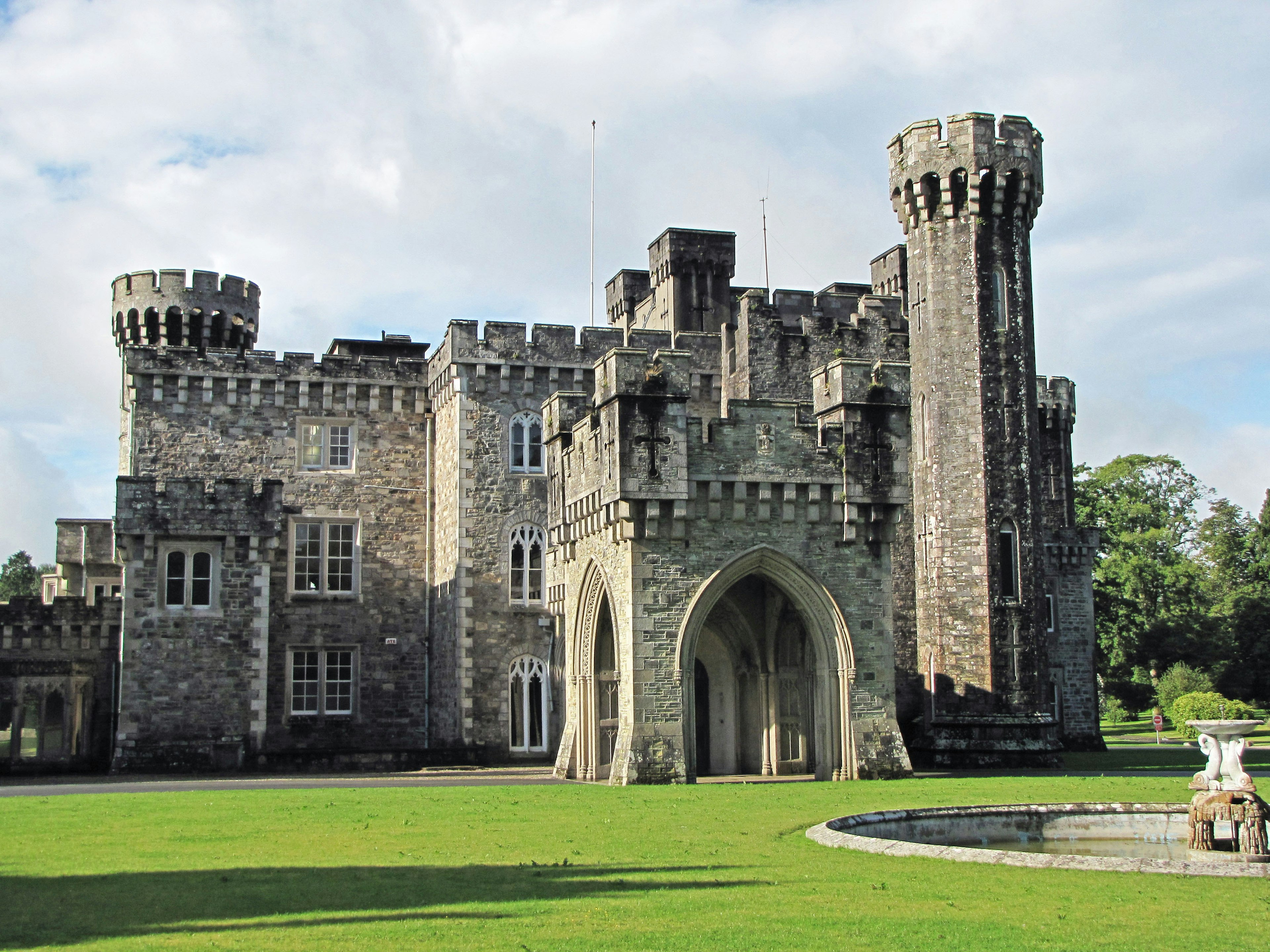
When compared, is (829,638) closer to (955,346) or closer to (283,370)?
(955,346)

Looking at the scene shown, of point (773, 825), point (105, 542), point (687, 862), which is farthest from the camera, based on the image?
point (105, 542)

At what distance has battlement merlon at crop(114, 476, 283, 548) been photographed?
3328 centimetres

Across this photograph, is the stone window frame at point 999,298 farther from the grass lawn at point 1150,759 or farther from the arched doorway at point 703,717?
the arched doorway at point 703,717

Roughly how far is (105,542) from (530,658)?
1409 cm

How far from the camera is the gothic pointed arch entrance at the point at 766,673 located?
26.9 metres

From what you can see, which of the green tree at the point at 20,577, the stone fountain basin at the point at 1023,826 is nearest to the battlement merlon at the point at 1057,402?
the stone fountain basin at the point at 1023,826

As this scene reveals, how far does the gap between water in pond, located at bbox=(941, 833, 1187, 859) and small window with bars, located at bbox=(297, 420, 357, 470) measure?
25247 mm

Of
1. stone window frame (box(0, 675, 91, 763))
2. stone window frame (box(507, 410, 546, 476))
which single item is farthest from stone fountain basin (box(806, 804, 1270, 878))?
stone window frame (box(0, 675, 91, 763))

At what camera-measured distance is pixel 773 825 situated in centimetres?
1769

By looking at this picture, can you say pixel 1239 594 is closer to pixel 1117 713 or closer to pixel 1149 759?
pixel 1117 713

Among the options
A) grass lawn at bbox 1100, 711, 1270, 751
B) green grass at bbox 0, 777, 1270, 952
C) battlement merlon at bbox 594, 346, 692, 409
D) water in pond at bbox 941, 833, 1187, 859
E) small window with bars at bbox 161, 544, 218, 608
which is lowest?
water in pond at bbox 941, 833, 1187, 859

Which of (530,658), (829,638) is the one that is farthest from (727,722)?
(530,658)

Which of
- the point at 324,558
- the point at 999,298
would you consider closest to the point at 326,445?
the point at 324,558

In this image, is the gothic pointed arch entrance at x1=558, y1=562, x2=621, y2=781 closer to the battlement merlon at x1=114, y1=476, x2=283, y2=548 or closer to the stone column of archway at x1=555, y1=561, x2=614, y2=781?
the stone column of archway at x1=555, y1=561, x2=614, y2=781
